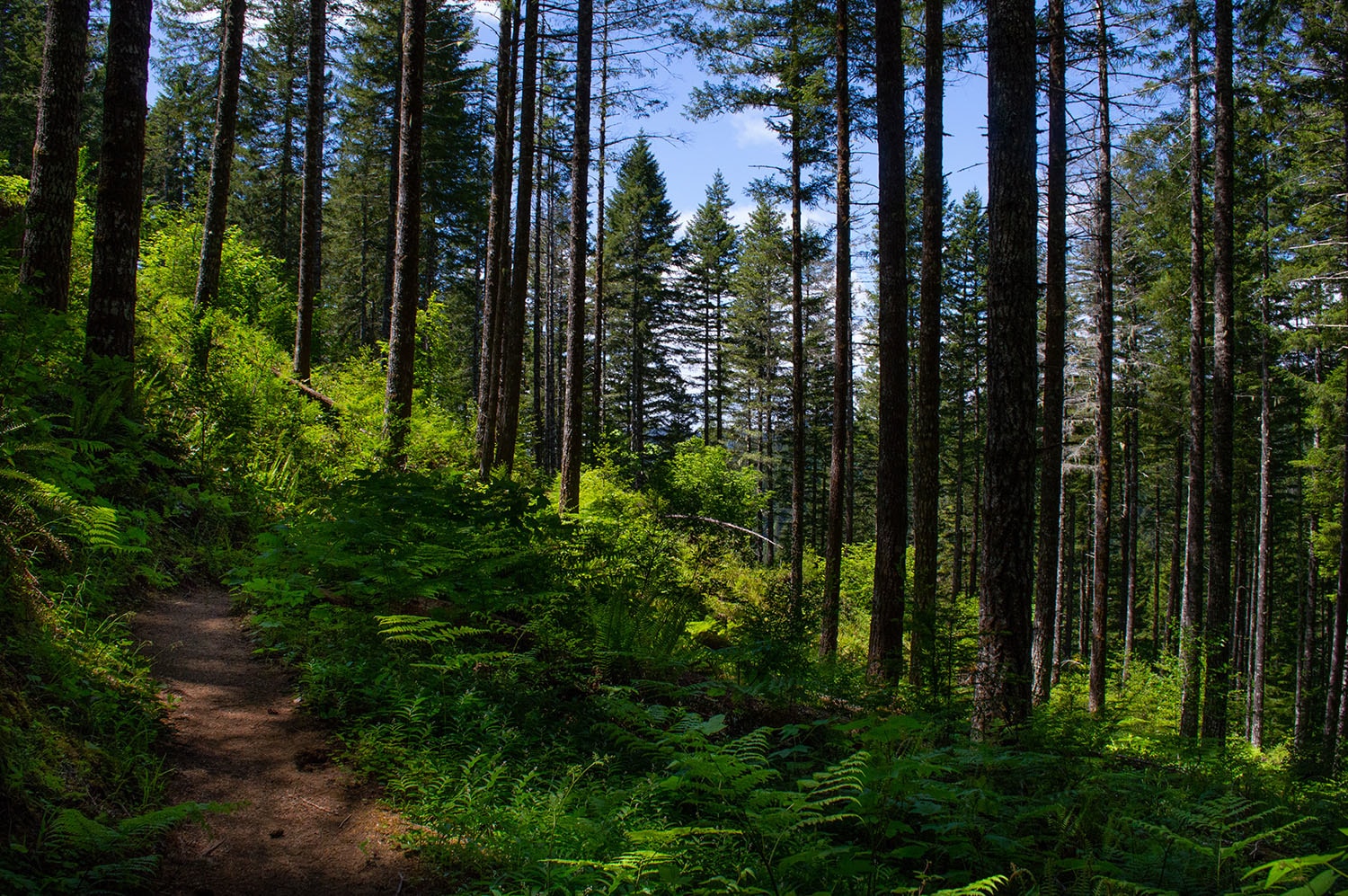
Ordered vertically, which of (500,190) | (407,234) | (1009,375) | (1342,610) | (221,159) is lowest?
(1342,610)

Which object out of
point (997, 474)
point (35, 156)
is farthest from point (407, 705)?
point (35, 156)

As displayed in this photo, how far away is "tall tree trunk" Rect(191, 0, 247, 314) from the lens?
39.2ft

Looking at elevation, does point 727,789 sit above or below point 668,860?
above

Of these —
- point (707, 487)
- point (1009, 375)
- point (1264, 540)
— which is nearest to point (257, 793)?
point (1009, 375)

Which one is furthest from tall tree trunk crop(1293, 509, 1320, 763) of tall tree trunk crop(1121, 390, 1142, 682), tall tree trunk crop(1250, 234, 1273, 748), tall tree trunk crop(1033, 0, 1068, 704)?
tall tree trunk crop(1033, 0, 1068, 704)

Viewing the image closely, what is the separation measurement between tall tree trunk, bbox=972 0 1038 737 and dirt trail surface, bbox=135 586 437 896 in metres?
4.08

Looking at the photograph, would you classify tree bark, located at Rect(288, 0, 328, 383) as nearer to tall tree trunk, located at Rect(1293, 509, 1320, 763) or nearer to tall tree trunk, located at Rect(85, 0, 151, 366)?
tall tree trunk, located at Rect(85, 0, 151, 366)

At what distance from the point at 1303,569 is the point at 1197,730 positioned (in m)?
24.8

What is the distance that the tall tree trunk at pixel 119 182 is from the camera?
703 cm

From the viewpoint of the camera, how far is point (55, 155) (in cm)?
696

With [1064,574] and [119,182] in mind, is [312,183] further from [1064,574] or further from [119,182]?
[1064,574]

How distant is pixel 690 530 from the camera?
2086cm

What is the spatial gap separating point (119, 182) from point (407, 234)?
3512 mm

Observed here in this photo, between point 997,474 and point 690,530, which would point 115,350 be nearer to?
point 997,474
